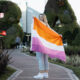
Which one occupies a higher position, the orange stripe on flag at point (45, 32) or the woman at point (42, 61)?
the orange stripe on flag at point (45, 32)

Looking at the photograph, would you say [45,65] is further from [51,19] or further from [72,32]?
[51,19]

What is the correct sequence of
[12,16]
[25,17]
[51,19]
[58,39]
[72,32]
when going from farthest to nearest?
[25,17], [12,16], [51,19], [72,32], [58,39]

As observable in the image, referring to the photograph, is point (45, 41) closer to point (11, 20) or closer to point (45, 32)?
point (45, 32)

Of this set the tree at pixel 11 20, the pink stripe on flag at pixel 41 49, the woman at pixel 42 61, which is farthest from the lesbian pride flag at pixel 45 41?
the tree at pixel 11 20

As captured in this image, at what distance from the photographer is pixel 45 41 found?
22.7 ft

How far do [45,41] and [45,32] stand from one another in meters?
0.28

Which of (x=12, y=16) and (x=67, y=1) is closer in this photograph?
(x=67, y=1)

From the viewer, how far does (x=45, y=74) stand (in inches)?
274

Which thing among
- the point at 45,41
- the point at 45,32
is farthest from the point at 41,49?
the point at 45,32

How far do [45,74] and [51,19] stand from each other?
515 inches

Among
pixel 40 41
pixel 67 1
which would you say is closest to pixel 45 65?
pixel 40 41

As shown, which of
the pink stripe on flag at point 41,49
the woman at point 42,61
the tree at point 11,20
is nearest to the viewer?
the pink stripe on flag at point 41,49

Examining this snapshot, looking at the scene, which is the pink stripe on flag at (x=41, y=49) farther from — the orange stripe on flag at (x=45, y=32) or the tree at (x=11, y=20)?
the tree at (x=11, y=20)

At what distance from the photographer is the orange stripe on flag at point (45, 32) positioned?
22.5ft
